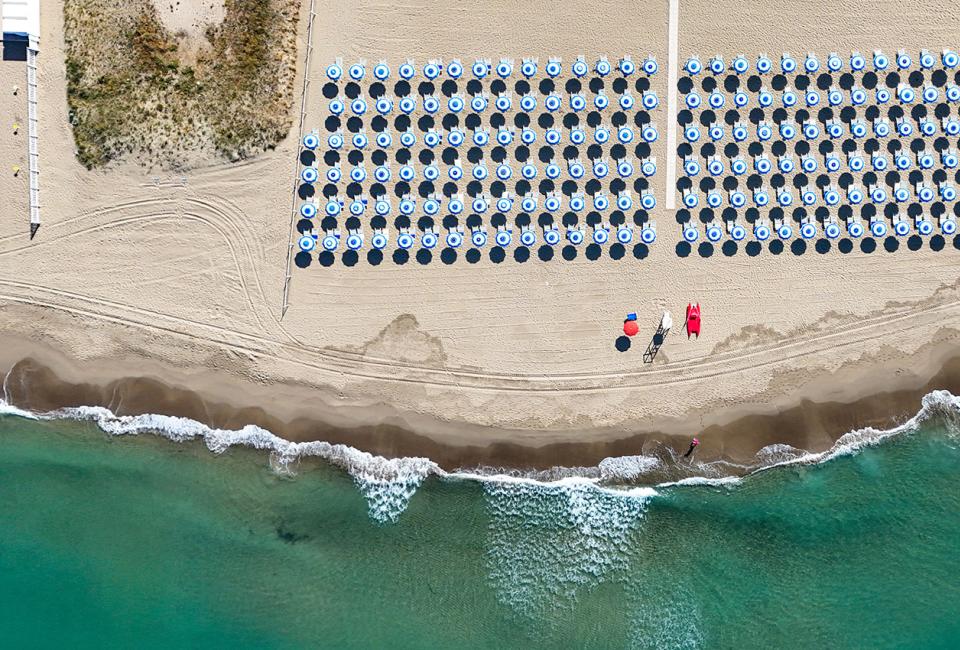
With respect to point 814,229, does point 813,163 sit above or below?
above

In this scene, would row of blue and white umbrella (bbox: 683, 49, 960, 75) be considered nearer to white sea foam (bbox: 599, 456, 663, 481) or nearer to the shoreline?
the shoreline

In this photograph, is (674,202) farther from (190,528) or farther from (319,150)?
(190,528)

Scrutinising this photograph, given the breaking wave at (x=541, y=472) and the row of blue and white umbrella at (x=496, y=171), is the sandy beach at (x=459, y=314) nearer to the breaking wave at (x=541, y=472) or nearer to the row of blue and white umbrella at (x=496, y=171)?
the breaking wave at (x=541, y=472)

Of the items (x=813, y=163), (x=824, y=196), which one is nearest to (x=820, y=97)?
(x=813, y=163)

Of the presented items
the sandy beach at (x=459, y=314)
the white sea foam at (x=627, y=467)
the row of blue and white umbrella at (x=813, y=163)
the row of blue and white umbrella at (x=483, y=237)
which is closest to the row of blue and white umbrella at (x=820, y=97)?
the sandy beach at (x=459, y=314)

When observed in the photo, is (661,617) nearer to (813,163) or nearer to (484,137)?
(813,163)

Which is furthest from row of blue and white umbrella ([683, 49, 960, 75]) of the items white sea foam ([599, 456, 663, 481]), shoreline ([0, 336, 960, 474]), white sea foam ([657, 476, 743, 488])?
white sea foam ([657, 476, 743, 488])

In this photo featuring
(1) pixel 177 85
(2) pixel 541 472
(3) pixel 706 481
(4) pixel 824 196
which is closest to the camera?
(1) pixel 177 85
